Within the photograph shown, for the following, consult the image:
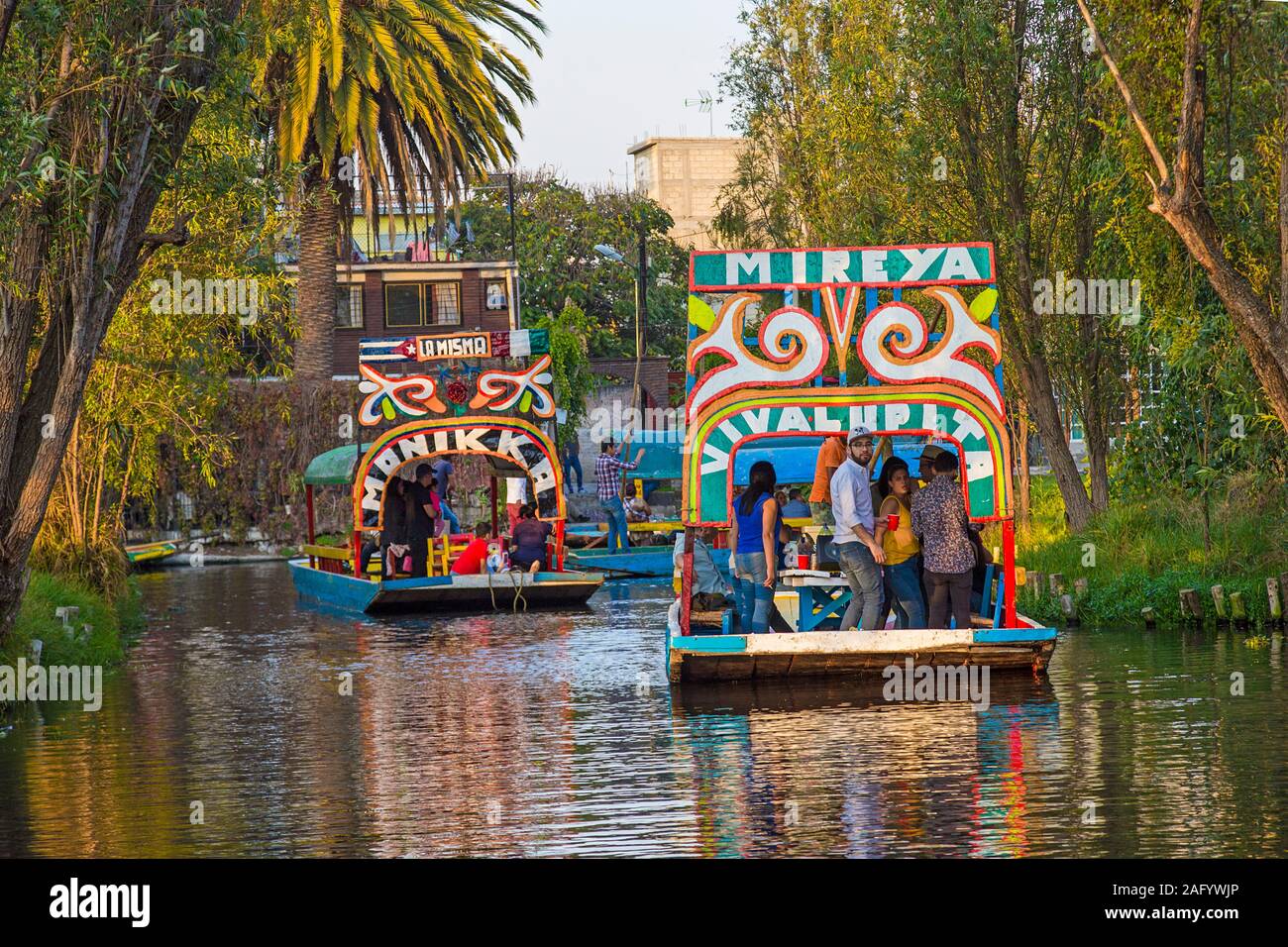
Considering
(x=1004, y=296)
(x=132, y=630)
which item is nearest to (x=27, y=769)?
(x=132, y=630)

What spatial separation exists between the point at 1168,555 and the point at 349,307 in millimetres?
34749

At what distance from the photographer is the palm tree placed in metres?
36.8

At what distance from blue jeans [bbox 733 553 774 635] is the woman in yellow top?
1.10m

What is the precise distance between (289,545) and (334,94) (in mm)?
10295

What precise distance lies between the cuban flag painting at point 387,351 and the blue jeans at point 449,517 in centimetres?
271

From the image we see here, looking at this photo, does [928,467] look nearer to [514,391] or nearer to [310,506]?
[514,391]

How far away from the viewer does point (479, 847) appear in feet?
34.6

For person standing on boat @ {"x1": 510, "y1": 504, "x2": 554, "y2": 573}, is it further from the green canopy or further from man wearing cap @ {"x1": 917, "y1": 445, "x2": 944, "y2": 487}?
man wearing cap @ {"x1": 917, "y1": 445, "x2": 944, "y2": 487}

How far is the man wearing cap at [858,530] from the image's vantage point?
16281 mm

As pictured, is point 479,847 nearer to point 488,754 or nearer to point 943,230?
point 488,754

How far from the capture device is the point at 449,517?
32.3 m

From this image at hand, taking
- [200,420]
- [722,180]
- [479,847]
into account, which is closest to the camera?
[479,847]
